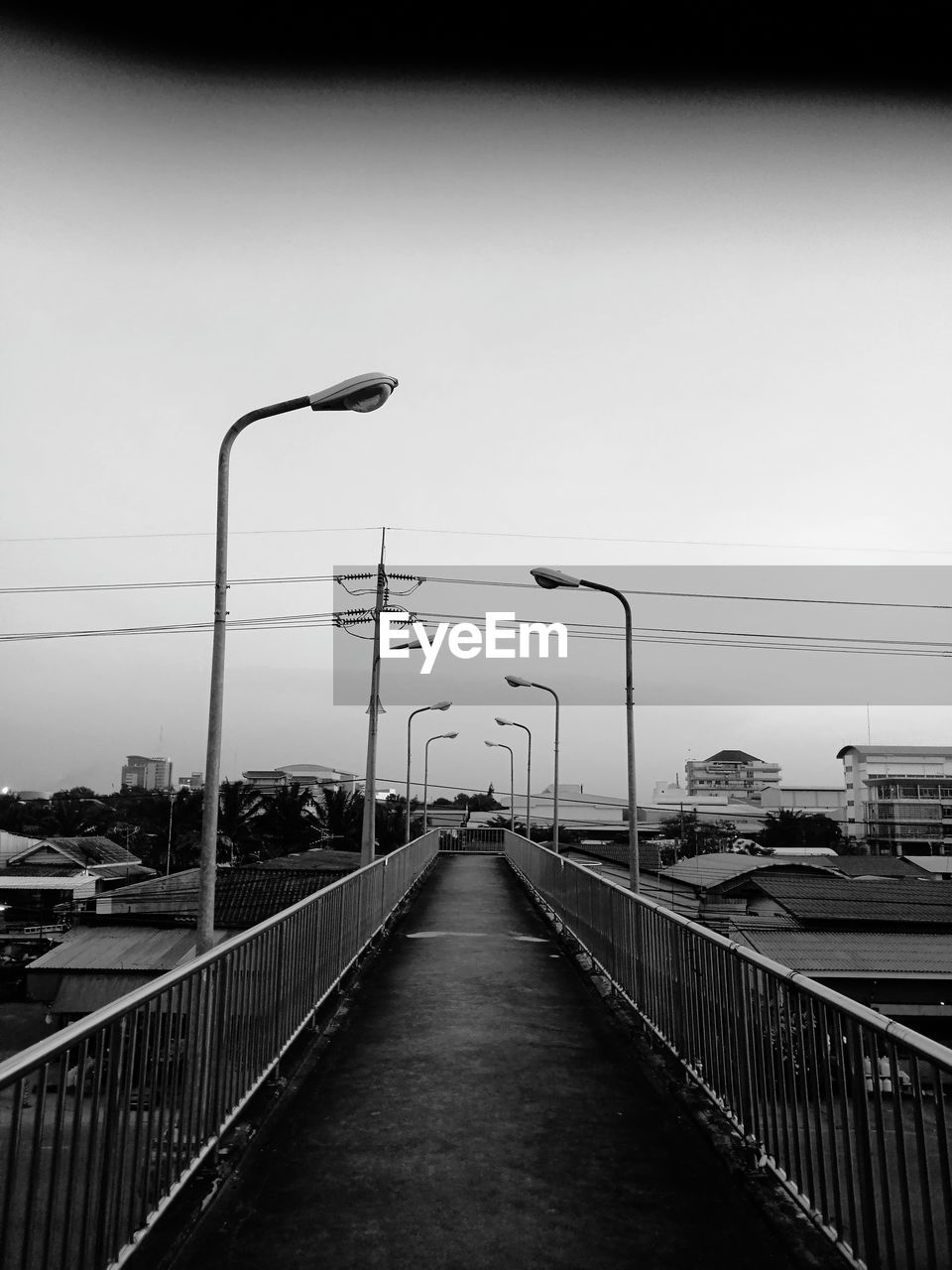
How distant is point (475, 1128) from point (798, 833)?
83.2 meters

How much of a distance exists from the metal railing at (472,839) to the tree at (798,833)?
4149 centimetres

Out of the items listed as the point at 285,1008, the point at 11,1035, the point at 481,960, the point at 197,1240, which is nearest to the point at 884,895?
the point at 481,960

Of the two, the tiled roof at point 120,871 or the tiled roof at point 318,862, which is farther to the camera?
the tiled roof at point 120,871

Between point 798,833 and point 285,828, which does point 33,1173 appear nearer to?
point 285,828

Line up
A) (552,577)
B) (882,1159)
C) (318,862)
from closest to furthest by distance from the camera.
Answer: (882,1159) → (552,577) → (318,862)

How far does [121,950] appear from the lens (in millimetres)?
27141

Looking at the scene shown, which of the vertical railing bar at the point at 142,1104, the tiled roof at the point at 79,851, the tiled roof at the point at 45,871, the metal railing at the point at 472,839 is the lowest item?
the tiled roof at the point at 45,871

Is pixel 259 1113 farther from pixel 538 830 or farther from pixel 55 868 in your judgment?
pixel 538 830

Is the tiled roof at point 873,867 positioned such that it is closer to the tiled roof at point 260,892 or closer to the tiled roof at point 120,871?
the tiled roof at point 260,892

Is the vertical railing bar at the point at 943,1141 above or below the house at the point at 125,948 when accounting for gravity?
above

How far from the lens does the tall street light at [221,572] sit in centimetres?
719

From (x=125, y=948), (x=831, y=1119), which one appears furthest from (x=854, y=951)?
(x=125, y=948)

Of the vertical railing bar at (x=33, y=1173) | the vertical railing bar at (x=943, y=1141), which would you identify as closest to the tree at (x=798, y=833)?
the vertical railing bar at (x=943, y=1141)

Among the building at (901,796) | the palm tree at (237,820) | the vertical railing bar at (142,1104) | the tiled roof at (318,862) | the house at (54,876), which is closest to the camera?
the vertical railing bar at (142,1104)
